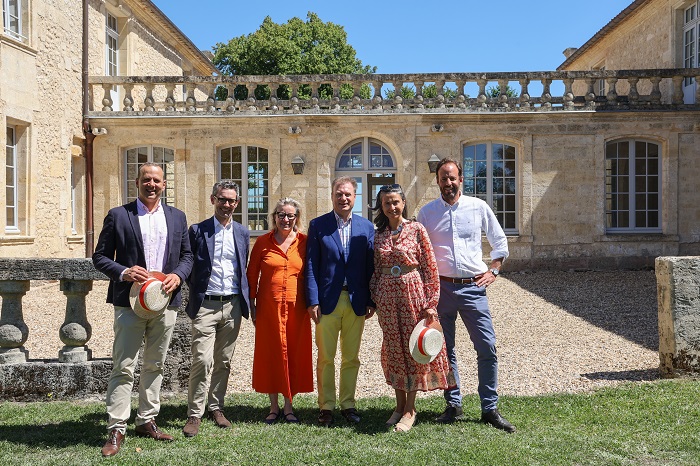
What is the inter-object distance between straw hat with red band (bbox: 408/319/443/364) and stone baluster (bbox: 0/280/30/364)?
2856 millimetres

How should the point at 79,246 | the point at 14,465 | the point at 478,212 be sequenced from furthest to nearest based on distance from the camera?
the point at 79,246 < the point at 478,212 < the point at 14,465

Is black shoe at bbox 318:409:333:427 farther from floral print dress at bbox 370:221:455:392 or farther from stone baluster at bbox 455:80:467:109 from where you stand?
stone baluster at bbox 455:80:467:109

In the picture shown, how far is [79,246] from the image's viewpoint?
13.5 metres

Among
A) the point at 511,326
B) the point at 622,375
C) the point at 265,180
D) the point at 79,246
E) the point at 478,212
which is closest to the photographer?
the point at 478,212

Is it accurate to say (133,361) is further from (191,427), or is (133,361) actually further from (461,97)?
(461,97)

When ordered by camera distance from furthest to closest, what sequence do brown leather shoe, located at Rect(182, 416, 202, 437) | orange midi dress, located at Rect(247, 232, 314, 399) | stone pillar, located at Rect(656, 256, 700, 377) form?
stone pillar, located at Rect(656, 256, 700, 377) → orange midi dress, located at Rect(247, 232, 314, 399) → brown leather shoe, located at Rect(182, 416, 202, 437)

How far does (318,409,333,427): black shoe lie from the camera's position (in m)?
4.31

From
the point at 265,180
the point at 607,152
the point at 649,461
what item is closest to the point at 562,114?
the point at 607,152

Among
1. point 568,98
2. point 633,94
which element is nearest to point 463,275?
point 568,98

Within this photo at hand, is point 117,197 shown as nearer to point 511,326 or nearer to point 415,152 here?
point 415,152

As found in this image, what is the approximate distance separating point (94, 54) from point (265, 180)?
4.41 m

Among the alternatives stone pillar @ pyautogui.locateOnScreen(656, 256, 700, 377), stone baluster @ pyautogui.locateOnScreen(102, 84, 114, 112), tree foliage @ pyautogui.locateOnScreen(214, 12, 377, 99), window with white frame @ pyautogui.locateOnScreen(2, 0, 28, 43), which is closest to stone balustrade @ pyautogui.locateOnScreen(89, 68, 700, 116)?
stone baluster @ pyautogui.locateOnScreen(102, 84, 114, 112)

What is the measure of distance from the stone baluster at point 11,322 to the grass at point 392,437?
1.24ft

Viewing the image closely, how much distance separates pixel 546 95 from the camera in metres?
13.8
